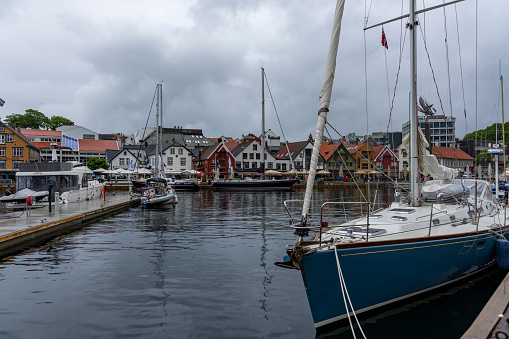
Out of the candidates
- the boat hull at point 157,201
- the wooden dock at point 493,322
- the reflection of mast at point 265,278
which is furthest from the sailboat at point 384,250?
the boat hull at point 157,201

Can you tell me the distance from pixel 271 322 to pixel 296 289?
92.8 inches

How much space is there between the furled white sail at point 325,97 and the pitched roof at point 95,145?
3688 inches

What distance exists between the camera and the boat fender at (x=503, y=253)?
11430 mm

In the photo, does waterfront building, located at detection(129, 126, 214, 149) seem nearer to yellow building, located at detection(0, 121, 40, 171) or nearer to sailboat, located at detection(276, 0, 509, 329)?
yellow building, located at detection(0, 121, 40, 171)

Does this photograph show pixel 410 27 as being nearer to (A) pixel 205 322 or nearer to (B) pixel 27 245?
(A) pixel 205 322

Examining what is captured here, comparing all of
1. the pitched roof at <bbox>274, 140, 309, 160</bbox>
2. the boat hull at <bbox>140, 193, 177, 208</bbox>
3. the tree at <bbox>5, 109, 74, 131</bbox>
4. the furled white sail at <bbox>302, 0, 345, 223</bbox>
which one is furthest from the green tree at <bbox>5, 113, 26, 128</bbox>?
the furled white sail at <bbox>302, 0, 345, 223</bbox>

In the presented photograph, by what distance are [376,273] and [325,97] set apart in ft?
12.3

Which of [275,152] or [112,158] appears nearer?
[112,158]

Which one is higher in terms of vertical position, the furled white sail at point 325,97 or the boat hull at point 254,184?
the furled white sail at point 325,97

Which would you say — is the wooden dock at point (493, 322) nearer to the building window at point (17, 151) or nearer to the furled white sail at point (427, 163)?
the furled white sail at point (427, 163)

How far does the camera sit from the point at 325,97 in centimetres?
745

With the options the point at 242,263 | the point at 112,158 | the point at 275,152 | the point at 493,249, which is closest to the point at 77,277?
the point at 242,263

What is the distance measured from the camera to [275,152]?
10169 centimetres

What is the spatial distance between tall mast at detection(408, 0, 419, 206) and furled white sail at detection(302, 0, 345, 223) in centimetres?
568
